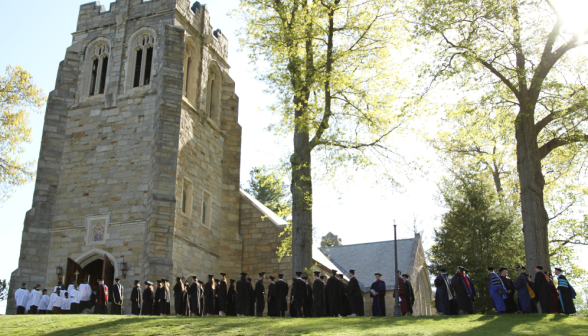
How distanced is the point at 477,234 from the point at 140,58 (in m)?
16.4

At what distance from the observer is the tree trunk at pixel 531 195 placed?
47.2 ft

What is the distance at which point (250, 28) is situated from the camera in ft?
58.4

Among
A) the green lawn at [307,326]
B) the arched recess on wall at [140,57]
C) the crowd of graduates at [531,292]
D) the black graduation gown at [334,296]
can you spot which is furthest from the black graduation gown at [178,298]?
the arched recess on wall at [140,57]

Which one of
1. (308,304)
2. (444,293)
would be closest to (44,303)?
(308,304)

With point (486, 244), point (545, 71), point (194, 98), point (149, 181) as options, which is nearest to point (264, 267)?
point (149, 181)

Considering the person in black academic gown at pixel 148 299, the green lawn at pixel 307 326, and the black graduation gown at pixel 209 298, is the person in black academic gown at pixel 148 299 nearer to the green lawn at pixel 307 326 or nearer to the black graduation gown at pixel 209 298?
the black graduation gown at pixel 209 298

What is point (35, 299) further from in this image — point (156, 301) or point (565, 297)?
point (565, 297)

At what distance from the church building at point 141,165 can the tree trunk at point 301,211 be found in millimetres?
4975

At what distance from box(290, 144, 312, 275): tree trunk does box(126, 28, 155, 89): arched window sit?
9.03m

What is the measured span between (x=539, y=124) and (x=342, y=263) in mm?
19984

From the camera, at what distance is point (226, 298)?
16.7 m

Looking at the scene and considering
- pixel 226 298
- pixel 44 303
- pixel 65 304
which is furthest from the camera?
pixel 44 303

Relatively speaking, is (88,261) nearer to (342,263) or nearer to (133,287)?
(133,287)

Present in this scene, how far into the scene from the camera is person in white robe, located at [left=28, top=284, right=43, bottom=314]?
18.3m
